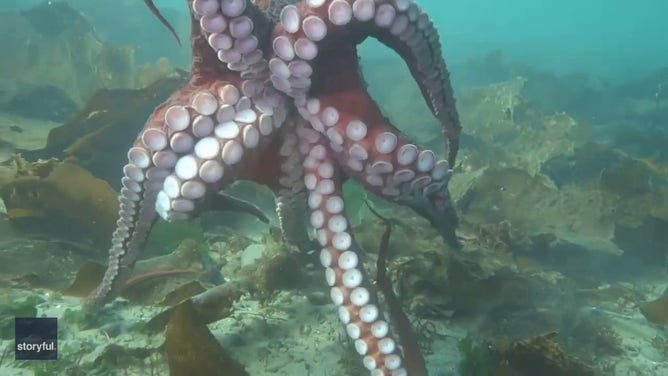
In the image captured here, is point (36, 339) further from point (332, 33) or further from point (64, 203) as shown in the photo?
point (332, 33)

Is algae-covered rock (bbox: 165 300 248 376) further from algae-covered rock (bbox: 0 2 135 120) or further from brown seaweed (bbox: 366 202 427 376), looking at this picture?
algae-covered rock (bbox: 0 2 135 120)

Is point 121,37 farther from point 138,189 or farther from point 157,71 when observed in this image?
point 138,189

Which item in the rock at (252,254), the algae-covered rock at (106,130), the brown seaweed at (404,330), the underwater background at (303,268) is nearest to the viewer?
the brown seaweed at (404,330)

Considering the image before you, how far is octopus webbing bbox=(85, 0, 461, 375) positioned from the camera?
9.74ft

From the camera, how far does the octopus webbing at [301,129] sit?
2.97m

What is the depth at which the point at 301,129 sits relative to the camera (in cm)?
341

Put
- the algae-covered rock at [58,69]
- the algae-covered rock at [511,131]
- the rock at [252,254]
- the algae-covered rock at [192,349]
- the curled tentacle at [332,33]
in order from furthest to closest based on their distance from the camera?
the algae-covered rock at [58,69] < the algae-covered rock at [511,131] < the rock at [252,254] < the algae-covered rock at [192,349] < the curled tentacle at [332,33]

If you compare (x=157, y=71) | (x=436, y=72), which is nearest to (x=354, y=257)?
(x=436, y=72)

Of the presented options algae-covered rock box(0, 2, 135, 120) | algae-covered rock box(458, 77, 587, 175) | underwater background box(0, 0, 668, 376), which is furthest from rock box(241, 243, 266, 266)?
algae-covered rock box(0, 2, 135, 120)

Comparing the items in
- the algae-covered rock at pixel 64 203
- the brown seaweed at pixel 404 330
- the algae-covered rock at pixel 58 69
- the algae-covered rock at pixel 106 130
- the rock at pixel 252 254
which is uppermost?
the algae-covered rock at pixel 58 69

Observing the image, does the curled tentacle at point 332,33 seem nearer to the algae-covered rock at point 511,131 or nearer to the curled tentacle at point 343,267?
the curled tentacle at point 343,267

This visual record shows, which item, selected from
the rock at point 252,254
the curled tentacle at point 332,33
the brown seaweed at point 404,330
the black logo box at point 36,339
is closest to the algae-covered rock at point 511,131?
the rock at point 252,254

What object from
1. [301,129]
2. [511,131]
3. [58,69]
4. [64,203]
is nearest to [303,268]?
[301,129]

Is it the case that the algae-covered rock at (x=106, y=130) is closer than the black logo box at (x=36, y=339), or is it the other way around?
the black logo box at (x=36, y=339)
